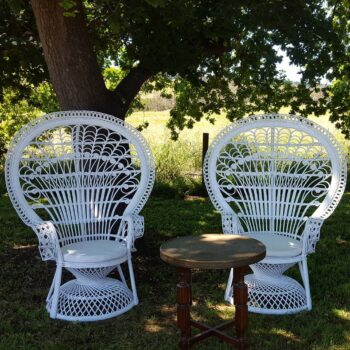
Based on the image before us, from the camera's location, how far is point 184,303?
3.06 metres

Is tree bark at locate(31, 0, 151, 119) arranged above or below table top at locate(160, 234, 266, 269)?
above

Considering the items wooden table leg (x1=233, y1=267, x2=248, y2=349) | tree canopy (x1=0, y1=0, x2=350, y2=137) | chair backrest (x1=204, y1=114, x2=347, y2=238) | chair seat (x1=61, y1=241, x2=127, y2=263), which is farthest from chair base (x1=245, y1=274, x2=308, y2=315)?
tree canopy (x1=0, y1=0, x2=350, y2=137)

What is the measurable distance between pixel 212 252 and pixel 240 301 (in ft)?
1.13

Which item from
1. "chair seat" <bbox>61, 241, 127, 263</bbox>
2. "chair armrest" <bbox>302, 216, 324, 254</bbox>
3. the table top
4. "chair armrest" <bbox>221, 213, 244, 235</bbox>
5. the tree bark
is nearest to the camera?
the table top

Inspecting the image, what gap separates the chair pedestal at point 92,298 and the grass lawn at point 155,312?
83mm

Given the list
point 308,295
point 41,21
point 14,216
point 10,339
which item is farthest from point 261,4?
point 14,216

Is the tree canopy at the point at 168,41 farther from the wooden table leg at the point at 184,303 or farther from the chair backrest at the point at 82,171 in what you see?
the wooden table leg at the point at 184,303

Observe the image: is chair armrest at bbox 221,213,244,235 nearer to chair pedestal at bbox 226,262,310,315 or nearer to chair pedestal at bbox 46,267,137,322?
chair pedestal at bbox 226,262,310,315

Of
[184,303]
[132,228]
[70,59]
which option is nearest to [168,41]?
[70,59]

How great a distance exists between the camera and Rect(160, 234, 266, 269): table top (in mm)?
2875

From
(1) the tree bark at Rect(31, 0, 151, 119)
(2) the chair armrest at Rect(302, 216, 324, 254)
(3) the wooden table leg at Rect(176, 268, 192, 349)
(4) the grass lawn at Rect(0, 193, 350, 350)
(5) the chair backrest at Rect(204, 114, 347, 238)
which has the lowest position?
(4) the grass lawn at Rect(0, 193, 350, 350)

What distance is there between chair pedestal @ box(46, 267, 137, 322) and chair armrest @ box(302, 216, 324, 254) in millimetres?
1404

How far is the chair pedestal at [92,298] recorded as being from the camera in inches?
147

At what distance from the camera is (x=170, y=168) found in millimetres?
8977
